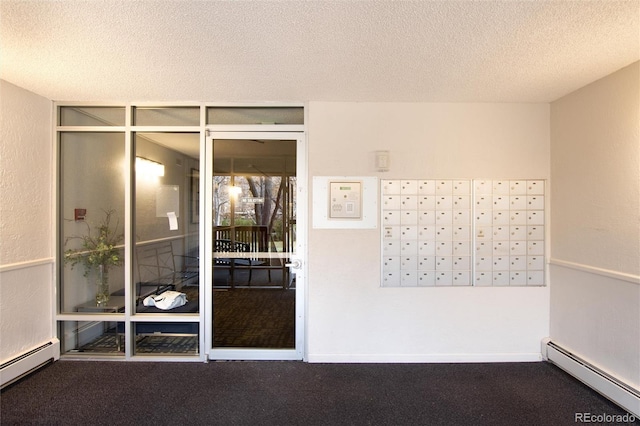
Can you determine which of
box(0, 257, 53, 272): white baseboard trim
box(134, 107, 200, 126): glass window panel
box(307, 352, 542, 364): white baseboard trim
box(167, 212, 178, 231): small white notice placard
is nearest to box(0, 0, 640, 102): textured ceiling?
box(134, 107, 200, 126): glass window panel

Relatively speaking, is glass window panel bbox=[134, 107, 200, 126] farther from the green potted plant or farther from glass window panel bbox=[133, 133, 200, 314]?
the green potted plant

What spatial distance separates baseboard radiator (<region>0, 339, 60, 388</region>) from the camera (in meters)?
2.37

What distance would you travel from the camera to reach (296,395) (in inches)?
91.4

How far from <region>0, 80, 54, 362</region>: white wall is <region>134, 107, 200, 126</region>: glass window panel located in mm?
845

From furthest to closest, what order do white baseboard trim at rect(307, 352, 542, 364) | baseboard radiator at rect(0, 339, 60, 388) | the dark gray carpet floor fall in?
white baseboard trim at rect(307, 352, 542, 364)
baseboard radiator at rect(0, 339, 60, 388)
the dark gray carpet floor

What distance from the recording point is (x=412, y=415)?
210 cm

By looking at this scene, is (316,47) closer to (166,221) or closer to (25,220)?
(166,221)

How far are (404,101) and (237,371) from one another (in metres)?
3.02

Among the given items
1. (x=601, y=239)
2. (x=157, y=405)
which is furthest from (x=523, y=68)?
(x=157, y=405)

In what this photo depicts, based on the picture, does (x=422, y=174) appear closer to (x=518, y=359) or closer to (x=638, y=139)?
(x=638, y=139)

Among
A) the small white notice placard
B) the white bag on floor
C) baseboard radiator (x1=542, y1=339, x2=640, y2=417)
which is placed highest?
the small white notice placard

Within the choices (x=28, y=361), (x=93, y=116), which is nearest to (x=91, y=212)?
(x=93, y=116)

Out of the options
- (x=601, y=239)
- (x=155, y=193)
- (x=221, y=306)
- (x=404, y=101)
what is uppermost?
(x=404, y=101)

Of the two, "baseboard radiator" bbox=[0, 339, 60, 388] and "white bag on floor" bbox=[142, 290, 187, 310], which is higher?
"white bag on floor" bbox=[142, 290, 187, 310]
